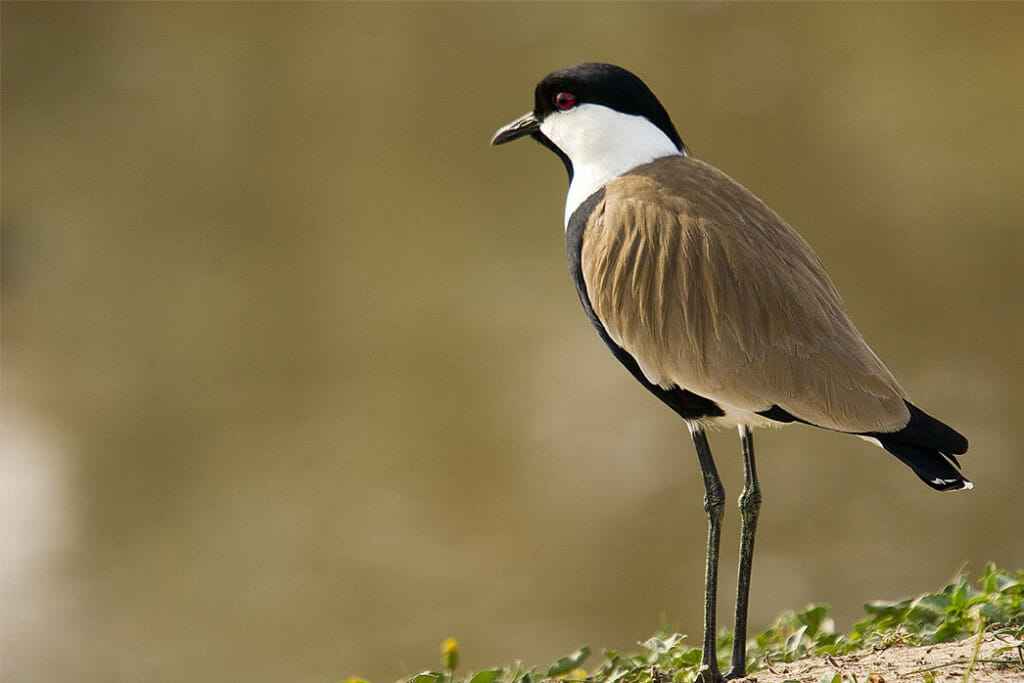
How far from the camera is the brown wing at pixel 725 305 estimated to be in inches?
126

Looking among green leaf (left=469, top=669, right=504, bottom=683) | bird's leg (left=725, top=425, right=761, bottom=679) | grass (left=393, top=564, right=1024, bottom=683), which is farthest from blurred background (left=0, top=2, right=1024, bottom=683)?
green leaf (left=469, top=669, right=504, bottom=683)

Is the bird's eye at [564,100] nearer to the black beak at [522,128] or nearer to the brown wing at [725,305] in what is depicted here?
the black beak at [522,128]

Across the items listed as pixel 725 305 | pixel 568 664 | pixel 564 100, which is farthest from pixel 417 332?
pixel 725 305

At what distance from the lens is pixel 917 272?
8.15 m

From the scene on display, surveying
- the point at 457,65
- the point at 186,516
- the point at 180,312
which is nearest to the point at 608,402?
the point at 186,516

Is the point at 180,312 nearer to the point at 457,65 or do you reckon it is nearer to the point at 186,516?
the point at 186,516

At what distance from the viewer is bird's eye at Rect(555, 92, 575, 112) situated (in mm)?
3887

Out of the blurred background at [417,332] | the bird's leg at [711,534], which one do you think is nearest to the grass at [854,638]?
the bird's leg at [711,534]

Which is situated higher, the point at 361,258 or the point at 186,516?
the point at 361,258

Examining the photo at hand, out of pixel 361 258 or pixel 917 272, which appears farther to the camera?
pixel 361 258

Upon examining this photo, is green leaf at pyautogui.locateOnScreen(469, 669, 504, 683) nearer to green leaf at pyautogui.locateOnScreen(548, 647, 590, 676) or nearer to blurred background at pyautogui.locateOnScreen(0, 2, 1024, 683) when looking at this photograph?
green leaf at pyautogui.locateOnScreen(548, 647, 590, 676)

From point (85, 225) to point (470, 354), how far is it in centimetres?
407

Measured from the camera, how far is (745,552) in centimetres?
344

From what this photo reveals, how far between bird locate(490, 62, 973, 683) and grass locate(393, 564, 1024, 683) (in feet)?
0.70
